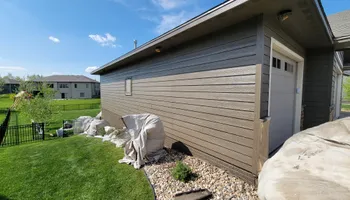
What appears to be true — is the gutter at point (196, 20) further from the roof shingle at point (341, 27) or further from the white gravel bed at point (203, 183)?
the roof shingle at point (341, 27)

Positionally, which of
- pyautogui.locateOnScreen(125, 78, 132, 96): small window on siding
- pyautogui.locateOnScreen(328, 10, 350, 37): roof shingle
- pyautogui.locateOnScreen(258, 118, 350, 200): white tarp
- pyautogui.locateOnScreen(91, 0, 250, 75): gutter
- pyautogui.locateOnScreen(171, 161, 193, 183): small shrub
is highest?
pyautogui.locateOnScreen(328, 10, 350, 37): roof shingle

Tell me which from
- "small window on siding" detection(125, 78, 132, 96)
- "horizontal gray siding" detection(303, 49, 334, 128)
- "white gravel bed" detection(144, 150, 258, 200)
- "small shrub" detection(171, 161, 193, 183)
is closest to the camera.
A: "white gravel bed" detection(144, 150, 258, 200)

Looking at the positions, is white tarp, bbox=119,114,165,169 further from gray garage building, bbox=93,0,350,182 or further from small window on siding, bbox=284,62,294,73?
small window on siding, bbox=284,62,294,73

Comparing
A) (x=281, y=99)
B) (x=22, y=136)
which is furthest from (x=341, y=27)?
(x=22, y=136)

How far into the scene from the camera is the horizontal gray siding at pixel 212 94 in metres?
2.83

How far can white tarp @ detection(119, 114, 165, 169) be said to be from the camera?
12.4 ft

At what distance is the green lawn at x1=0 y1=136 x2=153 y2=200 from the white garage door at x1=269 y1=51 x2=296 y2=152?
117 inches

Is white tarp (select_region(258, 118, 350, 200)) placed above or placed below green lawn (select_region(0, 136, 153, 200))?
above

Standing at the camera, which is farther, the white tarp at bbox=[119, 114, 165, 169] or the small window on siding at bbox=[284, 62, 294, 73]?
the small window on siding at bbox=[284, 62, 294, 73]

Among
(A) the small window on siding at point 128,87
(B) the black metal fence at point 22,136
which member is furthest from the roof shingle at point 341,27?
(B) the black metal fence at point 22,136

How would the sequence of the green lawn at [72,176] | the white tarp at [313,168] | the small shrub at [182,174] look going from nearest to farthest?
the white tarp at [313,168] < the green lawn at [72,176] < the small shrub at [182,174]

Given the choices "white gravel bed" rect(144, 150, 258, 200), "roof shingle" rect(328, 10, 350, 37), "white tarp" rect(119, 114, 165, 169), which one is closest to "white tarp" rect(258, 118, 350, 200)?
"white gravel bed" rect(144, 150, 258, 200)

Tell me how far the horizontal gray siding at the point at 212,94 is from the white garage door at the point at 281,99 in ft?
3.30

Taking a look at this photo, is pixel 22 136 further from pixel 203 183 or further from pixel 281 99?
pixel 281 99
